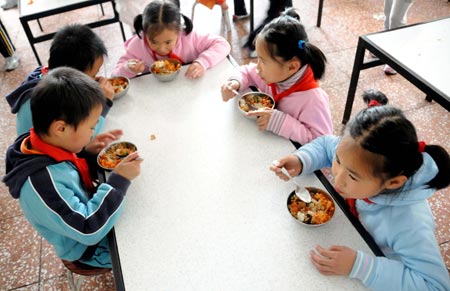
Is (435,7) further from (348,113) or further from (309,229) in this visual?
(309,229)

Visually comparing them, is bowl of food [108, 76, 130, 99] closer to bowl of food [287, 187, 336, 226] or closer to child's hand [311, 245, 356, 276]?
bowl of food [287, 187, 336, 226]

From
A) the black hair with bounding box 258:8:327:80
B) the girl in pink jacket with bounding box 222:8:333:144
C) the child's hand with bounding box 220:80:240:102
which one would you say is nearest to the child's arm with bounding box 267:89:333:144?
the girl in pink jacket with bounding box 222:8:333:144

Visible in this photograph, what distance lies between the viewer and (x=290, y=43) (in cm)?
127

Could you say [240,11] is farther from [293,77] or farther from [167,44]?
[293,77]

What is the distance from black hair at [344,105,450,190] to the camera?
830 millimetres

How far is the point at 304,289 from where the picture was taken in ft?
2.70

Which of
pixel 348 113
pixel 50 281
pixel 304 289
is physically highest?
pixel 304 289

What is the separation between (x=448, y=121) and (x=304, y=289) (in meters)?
2.07

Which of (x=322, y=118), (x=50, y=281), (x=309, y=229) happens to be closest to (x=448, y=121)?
(x=322, y=118)

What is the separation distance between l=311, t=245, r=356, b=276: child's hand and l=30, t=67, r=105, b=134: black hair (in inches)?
30.1

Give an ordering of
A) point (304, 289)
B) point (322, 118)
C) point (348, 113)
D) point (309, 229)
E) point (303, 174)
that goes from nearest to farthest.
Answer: point (304, 289)
point (309, 229)
point (303, 174)
point (322, 118)
point (348, 113)

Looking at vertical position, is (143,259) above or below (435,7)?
above

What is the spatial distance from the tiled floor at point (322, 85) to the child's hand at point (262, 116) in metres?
1.03

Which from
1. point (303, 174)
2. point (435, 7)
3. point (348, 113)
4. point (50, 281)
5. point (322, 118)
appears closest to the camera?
point (303, 174)
